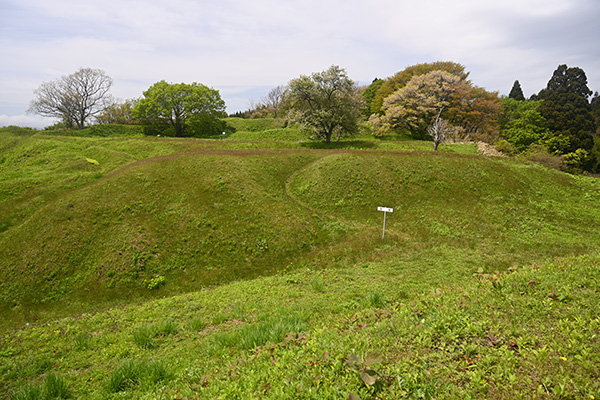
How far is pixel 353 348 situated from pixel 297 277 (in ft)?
28.4

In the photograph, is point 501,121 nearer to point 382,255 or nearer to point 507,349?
point 382,255

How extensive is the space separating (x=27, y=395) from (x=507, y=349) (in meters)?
9.72

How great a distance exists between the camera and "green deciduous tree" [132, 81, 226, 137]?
5519cm

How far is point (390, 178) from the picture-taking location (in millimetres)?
26344

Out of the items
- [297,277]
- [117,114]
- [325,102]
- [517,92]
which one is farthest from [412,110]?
[117,114]

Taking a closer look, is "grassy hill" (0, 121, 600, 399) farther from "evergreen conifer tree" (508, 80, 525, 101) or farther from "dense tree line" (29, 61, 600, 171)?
"evergreen conifer tree" (508, 80, 525, 101)

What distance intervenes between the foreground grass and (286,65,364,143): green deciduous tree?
3538 cm

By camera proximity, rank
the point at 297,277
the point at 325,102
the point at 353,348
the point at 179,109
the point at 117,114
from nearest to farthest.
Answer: the point at 353,348
the point at 297,277
the point at 325,102
the point at 179,109
the point at 117,114

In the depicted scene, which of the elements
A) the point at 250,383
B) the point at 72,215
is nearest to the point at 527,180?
the point at 250,383

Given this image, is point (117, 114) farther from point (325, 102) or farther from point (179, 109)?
point (325, 102)

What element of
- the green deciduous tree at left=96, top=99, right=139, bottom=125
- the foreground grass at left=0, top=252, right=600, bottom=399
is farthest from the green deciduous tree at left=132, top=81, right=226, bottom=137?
the foreground grass at left=0, top=252, right=600, bottom=399

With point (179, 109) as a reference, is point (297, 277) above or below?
below

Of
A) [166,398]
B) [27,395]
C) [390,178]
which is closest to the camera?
[166,398]

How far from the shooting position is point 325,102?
42.1 metres
